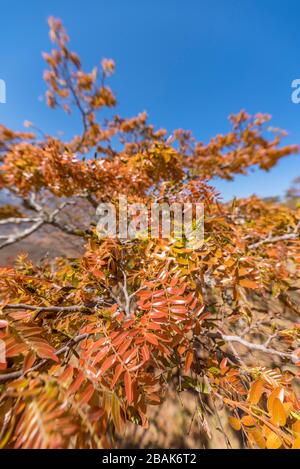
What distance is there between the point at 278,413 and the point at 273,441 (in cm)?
12

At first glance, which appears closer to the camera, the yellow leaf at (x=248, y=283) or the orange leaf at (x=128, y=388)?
the orange leaf at (x=128, y=388)

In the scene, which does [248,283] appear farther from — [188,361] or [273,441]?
[273,441]

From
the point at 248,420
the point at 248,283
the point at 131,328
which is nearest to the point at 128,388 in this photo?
the point at 131,328

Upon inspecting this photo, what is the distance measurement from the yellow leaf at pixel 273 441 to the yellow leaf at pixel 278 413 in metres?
0.06

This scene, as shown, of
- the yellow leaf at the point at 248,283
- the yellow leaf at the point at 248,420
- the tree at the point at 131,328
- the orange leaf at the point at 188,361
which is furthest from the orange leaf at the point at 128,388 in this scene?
the yellow leaf at the point at 248,283

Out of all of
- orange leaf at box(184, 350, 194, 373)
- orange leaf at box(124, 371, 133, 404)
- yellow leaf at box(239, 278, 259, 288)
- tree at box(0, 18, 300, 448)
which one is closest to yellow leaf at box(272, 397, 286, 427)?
tree at box(0, 18, 300, 448)

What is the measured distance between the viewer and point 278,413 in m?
0.94

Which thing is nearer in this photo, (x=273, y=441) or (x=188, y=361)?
(x=273, y=441)

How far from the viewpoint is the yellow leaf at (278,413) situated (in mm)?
932

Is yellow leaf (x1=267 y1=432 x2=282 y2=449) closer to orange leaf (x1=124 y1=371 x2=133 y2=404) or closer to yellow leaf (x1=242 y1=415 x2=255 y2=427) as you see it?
yellow leaf (x1=242 y1=415 x2=255 y2=427)

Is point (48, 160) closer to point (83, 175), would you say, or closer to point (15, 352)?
point (83, 175)

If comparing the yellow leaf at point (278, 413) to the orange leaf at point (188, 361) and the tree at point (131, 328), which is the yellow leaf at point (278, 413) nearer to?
the tree at point (131, 328)

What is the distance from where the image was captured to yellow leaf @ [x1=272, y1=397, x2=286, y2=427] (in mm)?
932

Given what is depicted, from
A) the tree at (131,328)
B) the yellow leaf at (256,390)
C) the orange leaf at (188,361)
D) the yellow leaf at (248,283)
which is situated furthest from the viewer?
the yellow leaf at (248,283)
